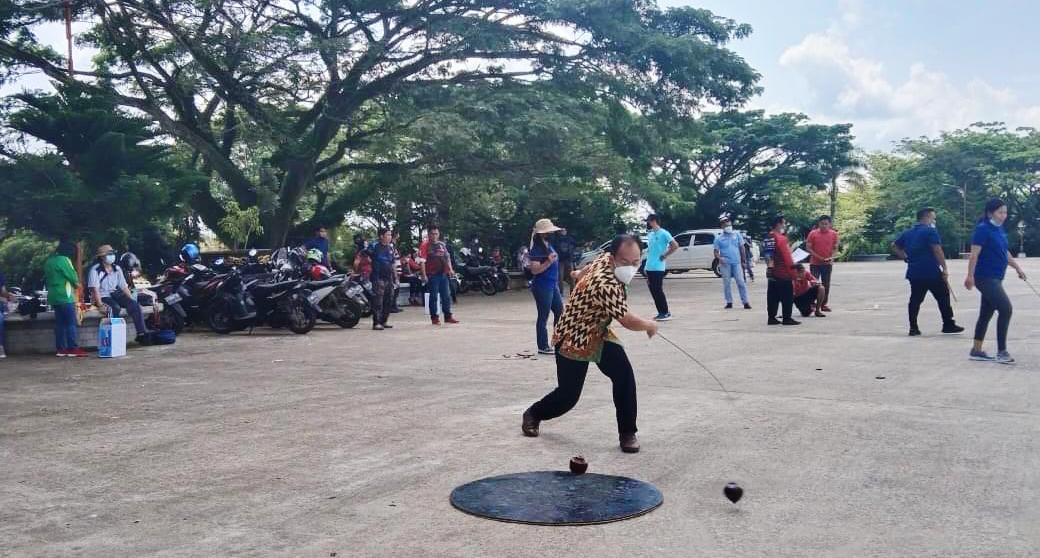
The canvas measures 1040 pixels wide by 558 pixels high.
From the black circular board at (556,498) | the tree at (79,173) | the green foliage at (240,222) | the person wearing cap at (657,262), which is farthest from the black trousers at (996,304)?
the green foliage at (240,222)

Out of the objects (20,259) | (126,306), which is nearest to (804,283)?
(126,306)

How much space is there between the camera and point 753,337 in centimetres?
1173

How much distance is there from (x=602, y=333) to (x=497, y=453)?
100 centimetres

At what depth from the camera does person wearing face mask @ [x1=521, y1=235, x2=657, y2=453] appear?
5.61 m

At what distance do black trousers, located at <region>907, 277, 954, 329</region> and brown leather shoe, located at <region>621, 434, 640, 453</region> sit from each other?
7.12 m

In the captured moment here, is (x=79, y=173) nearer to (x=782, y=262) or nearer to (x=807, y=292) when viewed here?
(x=782, y=262)

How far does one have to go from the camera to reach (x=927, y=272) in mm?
11273

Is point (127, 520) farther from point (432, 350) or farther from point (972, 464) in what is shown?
point (432, 350)

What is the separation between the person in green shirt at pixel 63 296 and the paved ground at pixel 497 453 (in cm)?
110

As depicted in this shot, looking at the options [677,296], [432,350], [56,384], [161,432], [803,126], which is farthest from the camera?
[803,126]

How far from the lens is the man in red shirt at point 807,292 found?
1424cm

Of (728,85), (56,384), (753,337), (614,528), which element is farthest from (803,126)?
(614,528)

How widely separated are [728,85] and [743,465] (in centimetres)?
1925

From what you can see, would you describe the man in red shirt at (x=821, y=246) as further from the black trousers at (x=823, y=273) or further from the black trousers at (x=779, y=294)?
the black trousers at (x=779, y=294)
